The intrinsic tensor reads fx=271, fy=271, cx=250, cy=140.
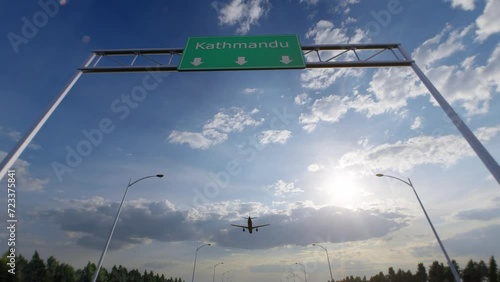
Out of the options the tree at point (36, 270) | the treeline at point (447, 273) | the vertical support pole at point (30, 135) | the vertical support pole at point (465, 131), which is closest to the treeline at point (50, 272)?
the tree at point (36, 270)

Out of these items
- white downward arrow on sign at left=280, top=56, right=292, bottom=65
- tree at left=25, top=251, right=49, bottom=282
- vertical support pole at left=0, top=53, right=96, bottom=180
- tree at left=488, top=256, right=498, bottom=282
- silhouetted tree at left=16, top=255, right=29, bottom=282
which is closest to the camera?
vertical support pole at left=0, top=53, right=96, bottom=180

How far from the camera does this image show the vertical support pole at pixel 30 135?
6.66 meters

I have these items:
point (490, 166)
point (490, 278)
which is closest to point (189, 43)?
point (490, 166)

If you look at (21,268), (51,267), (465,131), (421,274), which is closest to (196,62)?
(465,131)

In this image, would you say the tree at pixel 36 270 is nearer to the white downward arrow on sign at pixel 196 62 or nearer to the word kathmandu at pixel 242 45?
the white downward arrow on sign at pixel 196 62

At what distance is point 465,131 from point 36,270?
83.4 metres

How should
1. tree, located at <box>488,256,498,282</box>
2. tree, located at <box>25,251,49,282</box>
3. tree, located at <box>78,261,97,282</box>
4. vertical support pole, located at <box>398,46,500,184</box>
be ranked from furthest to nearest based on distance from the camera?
tree, located at <box>78,261,97,282</box> → tree, located at <box>488,256,498,282</box> → tree, located at <box>25,251,49,282</box> → vertical support pole, located at <box>398,46,500,184</box>

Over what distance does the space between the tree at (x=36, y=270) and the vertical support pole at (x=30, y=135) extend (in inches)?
2943

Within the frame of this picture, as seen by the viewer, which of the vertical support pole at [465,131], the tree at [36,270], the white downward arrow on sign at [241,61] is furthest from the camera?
the tree at [36,270]

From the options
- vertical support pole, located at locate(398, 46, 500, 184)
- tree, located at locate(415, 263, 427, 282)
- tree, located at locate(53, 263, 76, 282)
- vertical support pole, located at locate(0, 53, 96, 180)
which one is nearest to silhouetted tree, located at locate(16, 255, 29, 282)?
tree, located at locate(53, 263, 76, 282)

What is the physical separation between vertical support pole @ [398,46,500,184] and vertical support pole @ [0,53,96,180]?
37.5ft

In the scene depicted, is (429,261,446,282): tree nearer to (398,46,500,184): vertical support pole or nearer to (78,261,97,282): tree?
(398,46,500,184): vertical support pole

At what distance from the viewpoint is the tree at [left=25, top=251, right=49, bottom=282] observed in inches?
2412

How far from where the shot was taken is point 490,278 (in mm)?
63906
